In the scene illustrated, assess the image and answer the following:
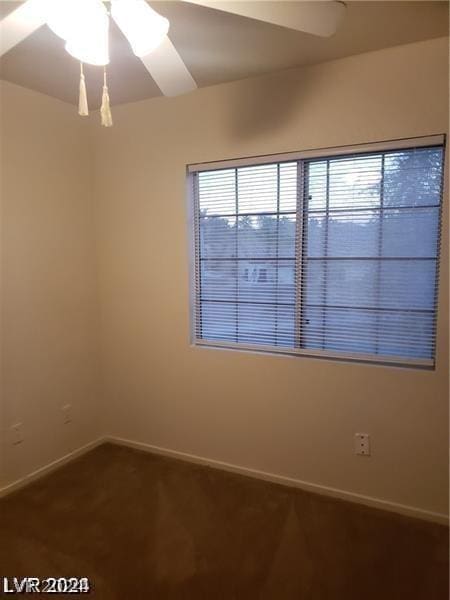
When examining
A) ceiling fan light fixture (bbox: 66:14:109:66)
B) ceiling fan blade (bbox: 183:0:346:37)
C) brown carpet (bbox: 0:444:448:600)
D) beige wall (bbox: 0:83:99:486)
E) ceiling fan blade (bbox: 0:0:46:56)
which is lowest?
brown carpet (bbox: 0:444:448:600)

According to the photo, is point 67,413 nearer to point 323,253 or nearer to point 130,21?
point 323,253

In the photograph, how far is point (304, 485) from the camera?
237cm

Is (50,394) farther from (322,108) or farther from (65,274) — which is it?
(322,108)

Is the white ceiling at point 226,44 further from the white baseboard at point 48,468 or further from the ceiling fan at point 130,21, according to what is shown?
the white baseboard at point 48,468

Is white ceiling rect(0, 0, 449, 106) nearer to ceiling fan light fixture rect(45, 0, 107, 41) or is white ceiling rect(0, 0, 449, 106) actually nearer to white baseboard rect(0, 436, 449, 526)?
ceiling fan light fixture rect(45, 0, 107, 41)

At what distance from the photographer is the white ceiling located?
1.63 metres

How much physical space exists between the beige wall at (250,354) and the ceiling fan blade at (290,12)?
698 mm

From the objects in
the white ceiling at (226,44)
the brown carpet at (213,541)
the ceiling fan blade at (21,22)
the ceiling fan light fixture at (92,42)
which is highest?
the white ceiling at (226,44)

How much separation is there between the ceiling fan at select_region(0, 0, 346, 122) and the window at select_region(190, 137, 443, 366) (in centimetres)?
87

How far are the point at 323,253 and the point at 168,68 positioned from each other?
126 cm

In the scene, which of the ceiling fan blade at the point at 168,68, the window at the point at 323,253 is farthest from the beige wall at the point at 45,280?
the ceiling fan blade at the point at 168,68

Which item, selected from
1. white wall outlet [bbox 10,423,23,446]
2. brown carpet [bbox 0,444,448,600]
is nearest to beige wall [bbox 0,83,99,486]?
white wall outlet [bbox 10,423,23,446]

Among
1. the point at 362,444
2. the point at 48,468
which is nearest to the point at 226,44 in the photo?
the point at 362,444

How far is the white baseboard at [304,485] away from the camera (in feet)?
6.90
